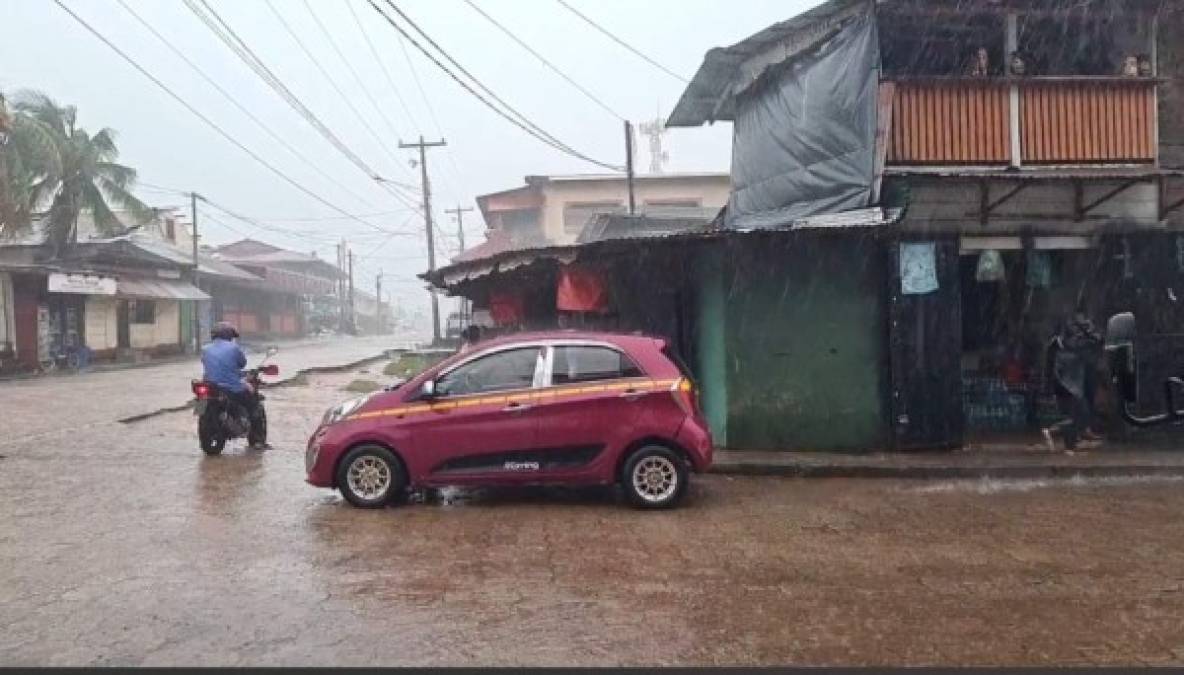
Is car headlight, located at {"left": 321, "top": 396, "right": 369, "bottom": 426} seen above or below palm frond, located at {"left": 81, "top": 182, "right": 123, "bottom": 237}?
below

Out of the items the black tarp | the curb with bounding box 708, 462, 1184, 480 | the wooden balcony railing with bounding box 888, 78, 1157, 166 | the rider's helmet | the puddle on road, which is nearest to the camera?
the puddle on road

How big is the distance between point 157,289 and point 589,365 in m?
30.0

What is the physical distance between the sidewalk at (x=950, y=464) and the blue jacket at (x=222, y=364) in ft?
19.7

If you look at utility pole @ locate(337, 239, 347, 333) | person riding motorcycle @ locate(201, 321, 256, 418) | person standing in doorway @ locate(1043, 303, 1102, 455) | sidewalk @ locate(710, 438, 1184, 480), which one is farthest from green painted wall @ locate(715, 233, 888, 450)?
utility pole @ locate(337, 239, 347, 333)

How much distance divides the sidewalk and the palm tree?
80.1 feet

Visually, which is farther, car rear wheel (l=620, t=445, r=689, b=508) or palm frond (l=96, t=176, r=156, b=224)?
palm frond (l=96, t=176, r=156, b=224)

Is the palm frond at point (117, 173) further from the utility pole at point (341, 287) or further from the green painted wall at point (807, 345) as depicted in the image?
the utility pole at point (341, 287)

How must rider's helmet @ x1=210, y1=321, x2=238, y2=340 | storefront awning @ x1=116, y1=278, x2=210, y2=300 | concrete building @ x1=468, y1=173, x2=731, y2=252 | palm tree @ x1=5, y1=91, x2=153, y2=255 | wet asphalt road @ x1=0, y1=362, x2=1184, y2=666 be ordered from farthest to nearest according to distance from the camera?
concrete building @ x1=468, y1=173, x2=731, y2=252 → storefront awning @ x1=116, y1=278, x2=210, y2=300 → palm tree @ x1=5, y1=91, x2=153, y2=255 → rider's helmet @ x1=210, y1=321, x2=238, y2=340 → wet asphalt road @ x1=0, y1=362, x2=1184, y2=666

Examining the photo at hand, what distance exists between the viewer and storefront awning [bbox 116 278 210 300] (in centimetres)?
3008

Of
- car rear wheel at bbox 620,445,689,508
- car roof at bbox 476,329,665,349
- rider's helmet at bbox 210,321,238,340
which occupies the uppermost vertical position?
rider's helmet at bbox 210,321,238,340

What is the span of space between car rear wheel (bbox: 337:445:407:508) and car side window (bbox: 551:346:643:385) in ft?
5.36

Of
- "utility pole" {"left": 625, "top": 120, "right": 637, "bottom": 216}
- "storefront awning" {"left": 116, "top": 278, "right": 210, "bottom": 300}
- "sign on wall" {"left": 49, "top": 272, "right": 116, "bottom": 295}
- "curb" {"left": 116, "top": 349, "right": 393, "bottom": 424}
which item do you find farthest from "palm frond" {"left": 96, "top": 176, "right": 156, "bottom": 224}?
"utility pole" {"left": 625, "top": 120, "right": 637, "bottom": 216}

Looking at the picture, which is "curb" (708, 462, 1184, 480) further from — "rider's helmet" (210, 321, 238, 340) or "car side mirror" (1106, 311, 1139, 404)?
"rider's helmet" (210, 321, 238, 340)

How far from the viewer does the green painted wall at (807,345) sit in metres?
10.4
